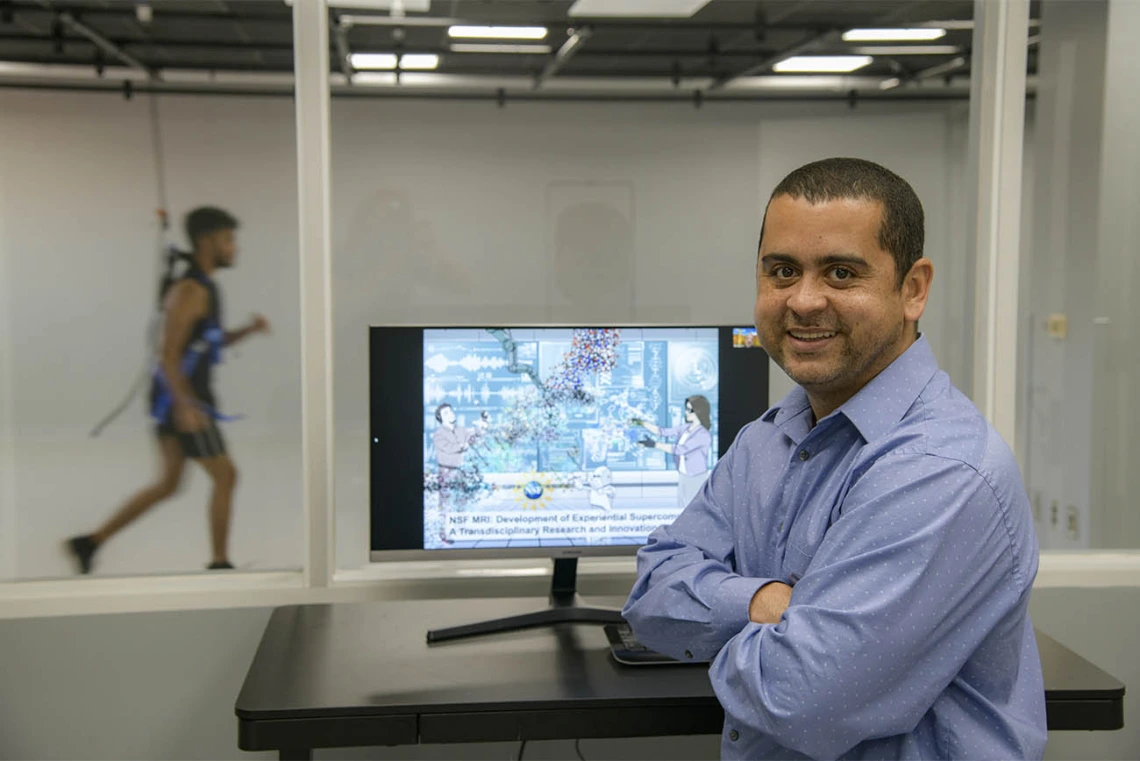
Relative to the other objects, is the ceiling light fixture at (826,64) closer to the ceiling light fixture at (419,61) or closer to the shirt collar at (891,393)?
the ceiling light fixture at (419,61)

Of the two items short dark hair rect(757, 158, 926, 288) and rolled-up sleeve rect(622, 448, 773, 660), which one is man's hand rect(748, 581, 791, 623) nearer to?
rolled-up sleeve rect(622, 448, 773, 660)

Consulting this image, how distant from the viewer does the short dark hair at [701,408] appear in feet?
7.36

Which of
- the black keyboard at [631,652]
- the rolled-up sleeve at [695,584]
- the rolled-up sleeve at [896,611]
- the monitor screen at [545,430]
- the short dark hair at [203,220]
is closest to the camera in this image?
the rolled-up sleeve at [896,611]

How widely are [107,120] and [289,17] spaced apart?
52cm

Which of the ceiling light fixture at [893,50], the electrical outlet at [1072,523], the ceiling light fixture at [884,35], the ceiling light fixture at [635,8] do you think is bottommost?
the electrical outlet at [1072,523]

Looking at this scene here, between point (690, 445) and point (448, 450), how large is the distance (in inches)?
20.6

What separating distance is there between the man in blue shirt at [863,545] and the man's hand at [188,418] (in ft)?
4.80

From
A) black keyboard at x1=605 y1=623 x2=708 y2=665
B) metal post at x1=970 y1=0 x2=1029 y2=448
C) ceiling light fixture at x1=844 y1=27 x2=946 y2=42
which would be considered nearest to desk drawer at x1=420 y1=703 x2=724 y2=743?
black keyboard at x1=605 y1=623 x2=708 y2=665

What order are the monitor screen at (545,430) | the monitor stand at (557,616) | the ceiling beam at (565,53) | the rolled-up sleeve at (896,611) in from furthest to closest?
1. the ceiling beam at (565,53)
2. the monitor screen at (545,430)
3. the monitor stand at (557,616)
4. the rolled-up sleeve at (896,611)

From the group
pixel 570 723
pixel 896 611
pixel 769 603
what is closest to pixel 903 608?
pixel 896 611

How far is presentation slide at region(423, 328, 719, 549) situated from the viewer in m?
2.19

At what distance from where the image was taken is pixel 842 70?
Result: 2766mm

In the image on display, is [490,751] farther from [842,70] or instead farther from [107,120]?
[842,70]

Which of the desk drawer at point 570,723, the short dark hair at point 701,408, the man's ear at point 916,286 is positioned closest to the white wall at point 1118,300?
the short dark hair at point 701,408
